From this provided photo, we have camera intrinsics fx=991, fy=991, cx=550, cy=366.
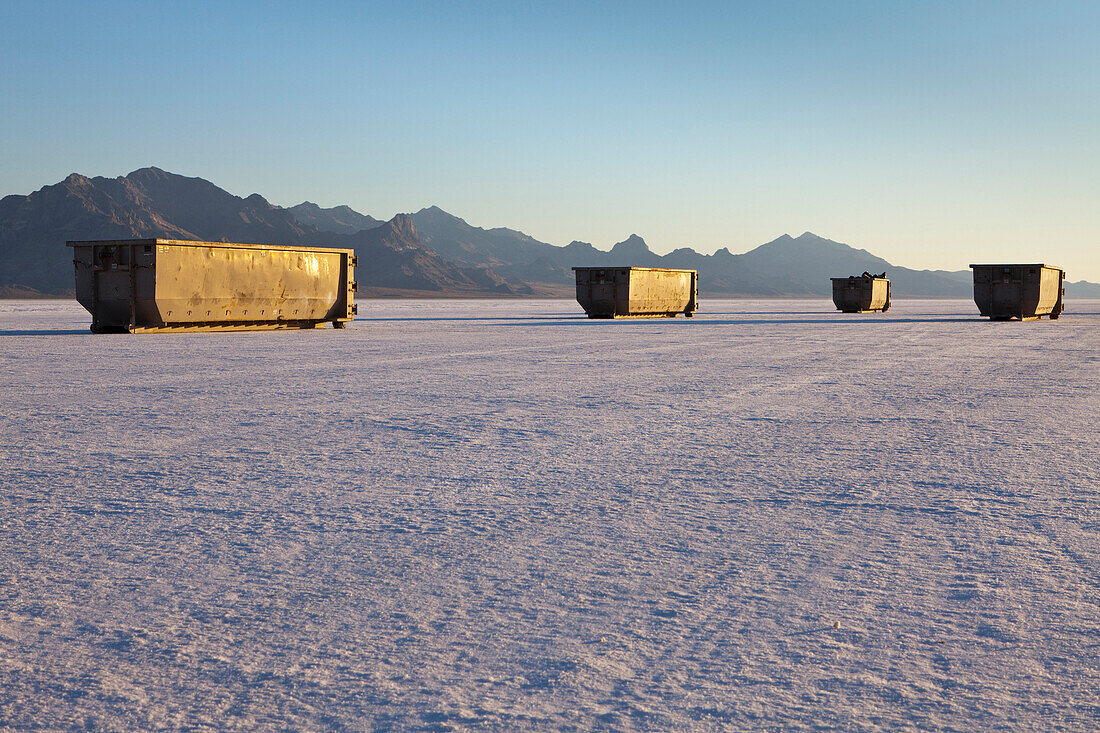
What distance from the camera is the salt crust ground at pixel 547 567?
2664 millimetres

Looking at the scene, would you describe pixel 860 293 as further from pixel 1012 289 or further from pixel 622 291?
pixel 622 291

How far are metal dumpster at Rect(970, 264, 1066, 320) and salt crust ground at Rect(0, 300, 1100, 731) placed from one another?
28.1 metres

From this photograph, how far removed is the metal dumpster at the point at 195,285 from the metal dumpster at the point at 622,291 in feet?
41.3

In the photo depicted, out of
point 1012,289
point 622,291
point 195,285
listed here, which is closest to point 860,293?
point 1012,289

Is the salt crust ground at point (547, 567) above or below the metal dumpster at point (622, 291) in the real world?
below

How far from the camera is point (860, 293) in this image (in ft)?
156

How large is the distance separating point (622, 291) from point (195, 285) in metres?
17.1

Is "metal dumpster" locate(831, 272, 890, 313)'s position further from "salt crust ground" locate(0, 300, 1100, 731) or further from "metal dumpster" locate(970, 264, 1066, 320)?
"salt crust ground" locate(0, 300, 1100, 731)

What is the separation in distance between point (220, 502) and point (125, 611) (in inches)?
65.0

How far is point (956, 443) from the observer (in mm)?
6984

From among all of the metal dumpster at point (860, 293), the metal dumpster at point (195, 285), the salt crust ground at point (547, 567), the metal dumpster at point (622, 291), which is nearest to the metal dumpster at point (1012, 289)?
the metal dumpster at point (622, 291)

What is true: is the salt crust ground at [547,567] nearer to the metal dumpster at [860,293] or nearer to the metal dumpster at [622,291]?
the metal dumpster at [622,291]

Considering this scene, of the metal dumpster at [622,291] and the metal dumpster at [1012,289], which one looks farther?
the metal dumpster at [622,291]

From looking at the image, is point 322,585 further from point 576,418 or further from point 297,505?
point 576,418
